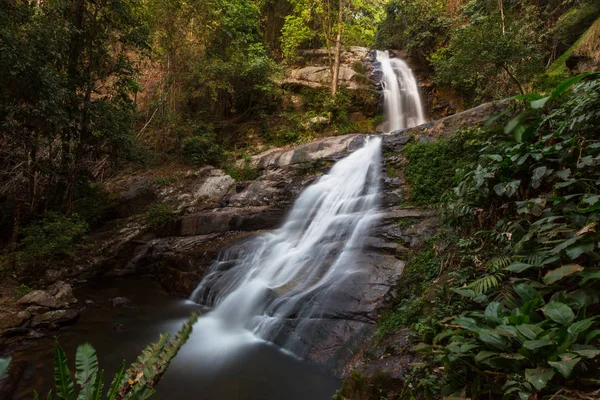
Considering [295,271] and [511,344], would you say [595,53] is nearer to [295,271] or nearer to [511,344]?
[295,271]

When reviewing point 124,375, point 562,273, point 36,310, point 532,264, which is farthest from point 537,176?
point 36,310

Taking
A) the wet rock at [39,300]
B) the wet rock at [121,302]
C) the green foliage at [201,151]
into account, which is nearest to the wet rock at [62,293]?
the wet rock at [39,300]

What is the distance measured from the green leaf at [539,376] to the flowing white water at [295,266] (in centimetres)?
362

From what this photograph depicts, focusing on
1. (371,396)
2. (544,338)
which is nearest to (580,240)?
(544,338)

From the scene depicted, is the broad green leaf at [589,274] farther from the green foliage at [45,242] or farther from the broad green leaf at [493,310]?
the green foliage at [45,242]

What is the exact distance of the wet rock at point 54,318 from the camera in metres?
5.93

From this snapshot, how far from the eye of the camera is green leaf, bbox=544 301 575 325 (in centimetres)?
216

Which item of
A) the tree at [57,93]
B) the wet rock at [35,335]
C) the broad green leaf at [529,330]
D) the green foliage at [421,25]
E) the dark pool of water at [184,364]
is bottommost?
the dark pool of water at [184,364]

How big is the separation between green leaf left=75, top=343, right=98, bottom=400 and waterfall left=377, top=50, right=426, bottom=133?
14229mm

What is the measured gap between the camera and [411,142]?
10.1 m

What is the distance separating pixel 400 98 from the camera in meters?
16.1

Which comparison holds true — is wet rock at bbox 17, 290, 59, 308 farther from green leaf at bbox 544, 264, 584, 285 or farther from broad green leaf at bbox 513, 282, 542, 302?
green leaf at bbox 544, 264, 584, 285

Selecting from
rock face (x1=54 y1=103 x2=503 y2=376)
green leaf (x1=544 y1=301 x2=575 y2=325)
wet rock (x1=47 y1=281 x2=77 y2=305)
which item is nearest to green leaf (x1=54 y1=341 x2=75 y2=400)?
green leaf (x1=544 y1=301 x2=575 y2=325)

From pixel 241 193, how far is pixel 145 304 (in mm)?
4997
